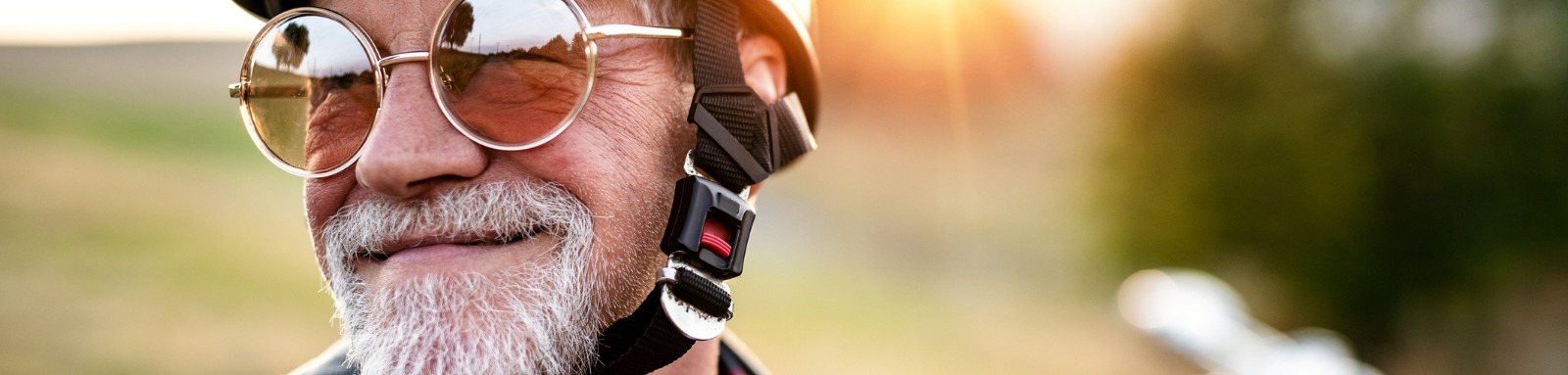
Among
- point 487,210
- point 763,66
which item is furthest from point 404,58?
point 763,66

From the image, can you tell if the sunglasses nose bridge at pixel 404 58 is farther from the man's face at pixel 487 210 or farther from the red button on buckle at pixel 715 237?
the red button on buckle at pixel 715 237

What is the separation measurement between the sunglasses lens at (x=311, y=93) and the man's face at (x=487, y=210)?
0.04 m

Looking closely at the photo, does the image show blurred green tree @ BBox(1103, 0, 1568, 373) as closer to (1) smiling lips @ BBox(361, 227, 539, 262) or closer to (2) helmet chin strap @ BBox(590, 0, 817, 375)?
(2) helmet chin strap @ BBox(590, 0, 817, 375)

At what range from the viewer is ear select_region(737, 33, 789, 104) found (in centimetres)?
202

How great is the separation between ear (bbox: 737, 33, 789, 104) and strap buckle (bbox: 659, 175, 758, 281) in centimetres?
40

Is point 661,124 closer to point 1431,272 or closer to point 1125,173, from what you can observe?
point 1431,272

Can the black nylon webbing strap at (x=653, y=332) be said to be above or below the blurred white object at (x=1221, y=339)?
below

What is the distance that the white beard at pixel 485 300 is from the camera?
1.53 meters

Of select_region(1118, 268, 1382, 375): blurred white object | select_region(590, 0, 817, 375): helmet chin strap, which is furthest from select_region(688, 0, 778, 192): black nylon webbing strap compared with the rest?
select_region(1118, 268, 1382, 375): blurred white object

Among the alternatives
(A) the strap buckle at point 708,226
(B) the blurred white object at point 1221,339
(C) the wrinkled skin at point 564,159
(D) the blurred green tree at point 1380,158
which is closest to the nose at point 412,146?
(C) the wrinkled skin at point 564,159

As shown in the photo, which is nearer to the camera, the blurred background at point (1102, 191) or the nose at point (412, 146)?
the nose at point (412, 146)

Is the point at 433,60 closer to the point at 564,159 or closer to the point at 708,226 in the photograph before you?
the point at 564,159

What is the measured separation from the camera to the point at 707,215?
1599 millimetres

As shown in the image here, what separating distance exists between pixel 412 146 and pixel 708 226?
0.50 meters
